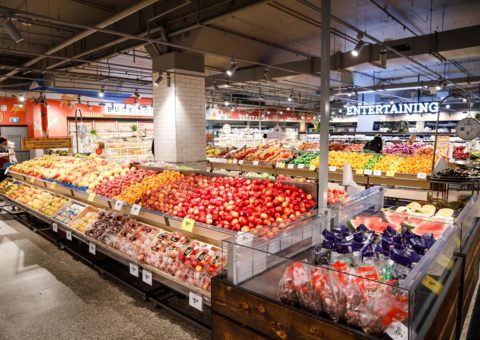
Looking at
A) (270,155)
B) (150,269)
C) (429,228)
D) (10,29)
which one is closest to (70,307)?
(150,269)

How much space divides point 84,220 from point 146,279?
2.12 metres

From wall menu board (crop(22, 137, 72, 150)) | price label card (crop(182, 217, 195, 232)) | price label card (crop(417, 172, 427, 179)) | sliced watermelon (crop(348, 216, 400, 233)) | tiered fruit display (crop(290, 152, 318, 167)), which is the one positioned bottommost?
price label card (crop(182, 217, 195, 232))

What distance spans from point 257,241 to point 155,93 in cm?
730

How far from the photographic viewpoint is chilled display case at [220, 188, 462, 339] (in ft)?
5.30

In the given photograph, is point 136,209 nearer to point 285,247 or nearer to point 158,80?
point 285,247

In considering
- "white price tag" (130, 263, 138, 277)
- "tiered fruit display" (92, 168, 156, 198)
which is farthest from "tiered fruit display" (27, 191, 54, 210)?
"white price tag" (130, 263, 138, 277)

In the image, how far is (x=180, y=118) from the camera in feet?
27.4

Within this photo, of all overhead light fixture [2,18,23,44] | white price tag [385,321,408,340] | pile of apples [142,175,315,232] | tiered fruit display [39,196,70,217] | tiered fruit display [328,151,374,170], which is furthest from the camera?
tiered fruit display [328,151,374,170]

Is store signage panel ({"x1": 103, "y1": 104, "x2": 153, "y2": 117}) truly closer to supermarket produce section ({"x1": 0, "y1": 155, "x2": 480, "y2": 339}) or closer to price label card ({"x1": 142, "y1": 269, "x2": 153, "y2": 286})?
supermarket produce section ({"x1": 0, "y1": 155, "x2": 480, "y2": 339})

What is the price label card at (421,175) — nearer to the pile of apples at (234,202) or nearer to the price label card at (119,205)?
the pile of apples at (234,202)

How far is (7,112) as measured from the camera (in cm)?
1462

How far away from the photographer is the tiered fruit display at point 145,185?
432cm

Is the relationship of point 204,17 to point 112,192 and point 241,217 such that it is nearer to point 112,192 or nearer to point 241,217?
point 112,192

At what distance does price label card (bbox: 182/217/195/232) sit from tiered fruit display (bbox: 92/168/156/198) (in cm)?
187
